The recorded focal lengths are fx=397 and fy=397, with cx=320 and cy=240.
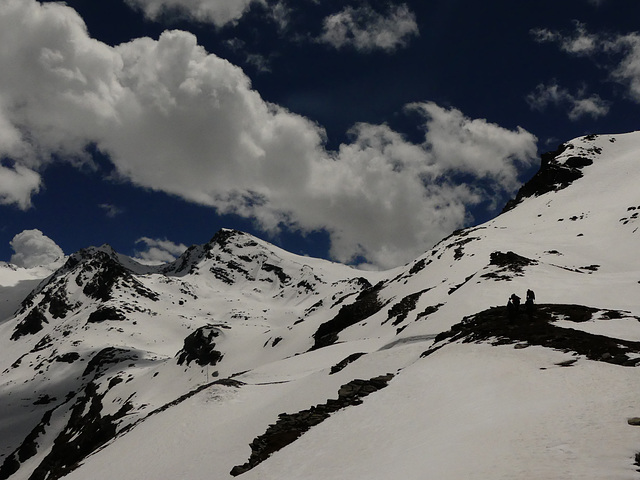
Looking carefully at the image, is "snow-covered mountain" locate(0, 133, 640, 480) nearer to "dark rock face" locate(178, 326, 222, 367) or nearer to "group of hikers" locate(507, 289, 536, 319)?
"group of hikers" locate(507, 289, 536, 319)

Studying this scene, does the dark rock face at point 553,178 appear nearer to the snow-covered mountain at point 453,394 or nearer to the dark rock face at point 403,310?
the snow-covered mountain at point 453,394

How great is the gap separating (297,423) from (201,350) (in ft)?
→ 338

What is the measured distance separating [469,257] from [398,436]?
65853mm

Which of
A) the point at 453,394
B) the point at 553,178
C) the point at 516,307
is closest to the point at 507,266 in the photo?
the point at 516,307

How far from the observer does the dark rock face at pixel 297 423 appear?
59.5ft

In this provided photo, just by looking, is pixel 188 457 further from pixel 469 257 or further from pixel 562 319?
pixel 469 257

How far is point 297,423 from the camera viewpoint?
2078 cm

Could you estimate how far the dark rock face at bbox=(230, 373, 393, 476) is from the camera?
18.1 meters

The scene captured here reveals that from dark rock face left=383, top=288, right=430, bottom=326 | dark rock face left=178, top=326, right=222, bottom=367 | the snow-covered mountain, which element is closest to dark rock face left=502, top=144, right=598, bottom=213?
the snow-covered mountain

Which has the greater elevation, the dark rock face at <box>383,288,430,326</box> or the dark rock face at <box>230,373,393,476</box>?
the dark rock face at <box>383,288,430,326</box>

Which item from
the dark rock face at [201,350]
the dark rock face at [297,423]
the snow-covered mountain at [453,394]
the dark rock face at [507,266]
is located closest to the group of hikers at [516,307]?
the snow-covered mountain at [453,394]

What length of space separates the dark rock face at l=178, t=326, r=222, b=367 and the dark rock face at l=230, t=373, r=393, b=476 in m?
97.2

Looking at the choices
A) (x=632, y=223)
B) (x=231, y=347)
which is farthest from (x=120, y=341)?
(x=632, y=223)

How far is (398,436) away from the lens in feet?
47.1
